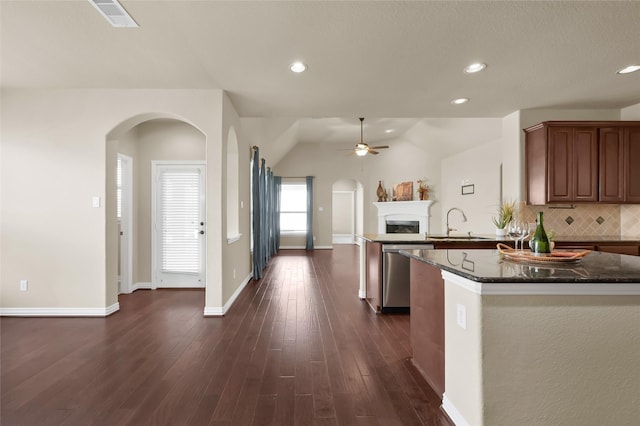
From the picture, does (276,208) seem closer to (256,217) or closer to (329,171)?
(329,171)

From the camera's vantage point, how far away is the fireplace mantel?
28.6 ft

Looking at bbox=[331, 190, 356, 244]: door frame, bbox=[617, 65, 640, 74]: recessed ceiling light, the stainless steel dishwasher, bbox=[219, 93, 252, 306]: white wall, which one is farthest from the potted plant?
bbox=[331, 190, 356, 244]: door frame

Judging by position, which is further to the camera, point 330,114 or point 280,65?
point 330,114

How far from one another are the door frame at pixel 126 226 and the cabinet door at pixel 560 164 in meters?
5.72

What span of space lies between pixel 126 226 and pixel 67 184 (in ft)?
3.66

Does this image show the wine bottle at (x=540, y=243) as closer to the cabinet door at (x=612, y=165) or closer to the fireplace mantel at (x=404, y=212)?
the cabinet door at (x=612, y=165)

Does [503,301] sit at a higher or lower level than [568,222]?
lower

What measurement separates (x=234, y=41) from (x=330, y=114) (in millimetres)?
2059

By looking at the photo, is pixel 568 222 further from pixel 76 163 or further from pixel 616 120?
pixel 76 163

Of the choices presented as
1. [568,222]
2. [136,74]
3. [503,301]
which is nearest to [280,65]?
[136,74]

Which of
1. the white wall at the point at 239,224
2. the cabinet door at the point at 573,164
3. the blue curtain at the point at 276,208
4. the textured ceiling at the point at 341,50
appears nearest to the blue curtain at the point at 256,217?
the white wall at the point at 239,224

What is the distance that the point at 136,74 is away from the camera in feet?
10.2

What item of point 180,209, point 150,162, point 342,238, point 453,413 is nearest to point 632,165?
point 453,413

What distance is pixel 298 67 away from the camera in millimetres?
2891
